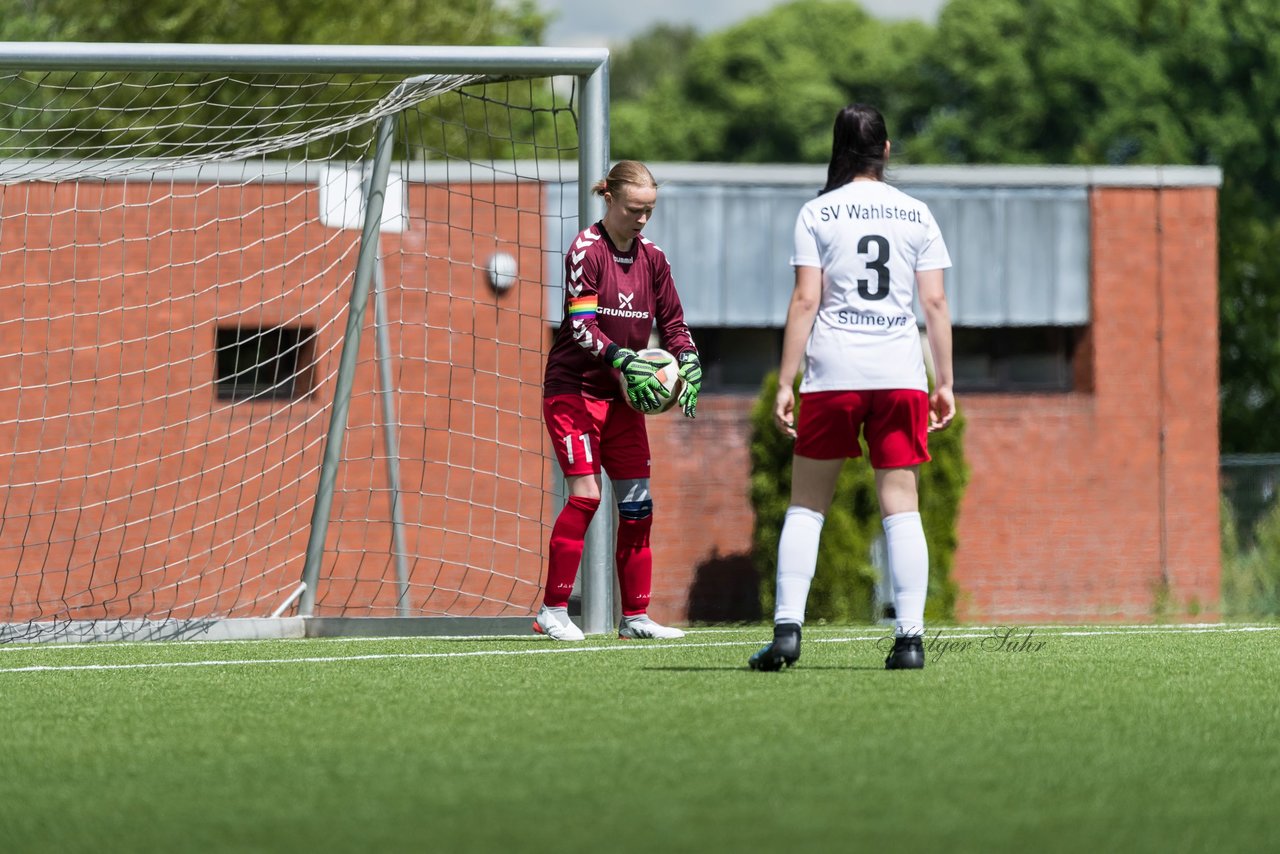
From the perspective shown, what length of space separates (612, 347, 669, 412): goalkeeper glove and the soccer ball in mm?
18

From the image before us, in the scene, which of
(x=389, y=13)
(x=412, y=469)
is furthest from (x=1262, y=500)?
(x=389, y=13)

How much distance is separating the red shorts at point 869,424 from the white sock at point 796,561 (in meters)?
0.20

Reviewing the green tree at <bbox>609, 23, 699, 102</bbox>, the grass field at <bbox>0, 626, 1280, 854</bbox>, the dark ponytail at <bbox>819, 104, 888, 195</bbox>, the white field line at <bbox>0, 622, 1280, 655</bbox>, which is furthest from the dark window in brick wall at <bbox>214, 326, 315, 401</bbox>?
the green tree at <bbox>609, 23, 699, 102</bbox>

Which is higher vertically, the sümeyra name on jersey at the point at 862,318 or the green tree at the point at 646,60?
the green tree at the point at 646,60

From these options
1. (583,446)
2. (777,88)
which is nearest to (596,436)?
(583,446)

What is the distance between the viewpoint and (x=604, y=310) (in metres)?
6.77

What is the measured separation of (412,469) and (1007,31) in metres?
32.9

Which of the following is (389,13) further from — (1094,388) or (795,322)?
(795,322)

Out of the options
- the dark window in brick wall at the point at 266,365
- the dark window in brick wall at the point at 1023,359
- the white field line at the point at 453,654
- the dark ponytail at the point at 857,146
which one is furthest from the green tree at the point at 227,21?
the dark ponytail at the point at 857,146

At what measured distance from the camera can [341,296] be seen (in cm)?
1464

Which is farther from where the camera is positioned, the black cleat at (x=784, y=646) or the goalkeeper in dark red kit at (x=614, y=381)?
the goalkeeper in dark red kit at (x=614, y=381)

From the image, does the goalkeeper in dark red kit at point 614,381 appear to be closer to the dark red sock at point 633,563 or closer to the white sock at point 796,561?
the dark red sock at point 633,563

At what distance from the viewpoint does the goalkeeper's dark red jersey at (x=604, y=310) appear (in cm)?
668

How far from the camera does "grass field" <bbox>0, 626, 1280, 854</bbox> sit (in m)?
3.18
